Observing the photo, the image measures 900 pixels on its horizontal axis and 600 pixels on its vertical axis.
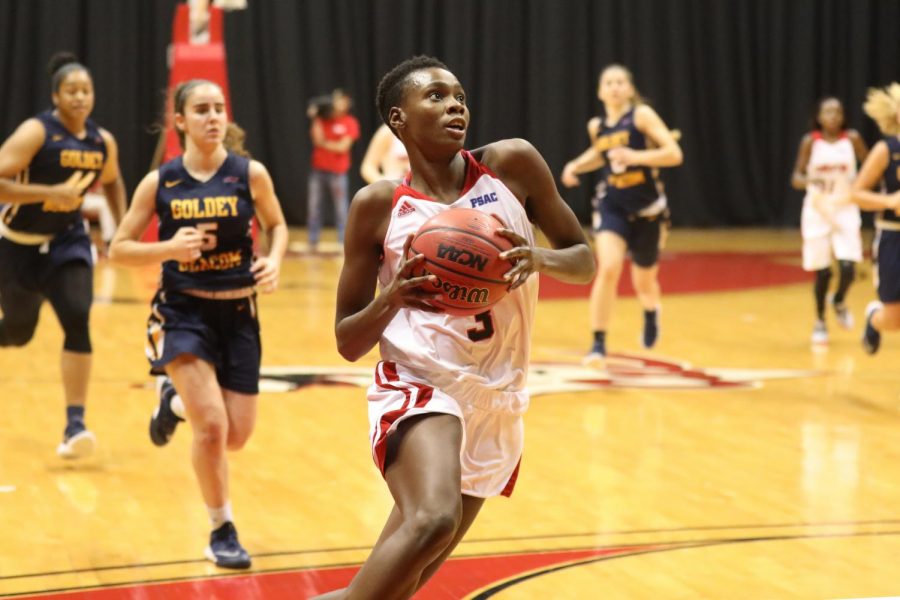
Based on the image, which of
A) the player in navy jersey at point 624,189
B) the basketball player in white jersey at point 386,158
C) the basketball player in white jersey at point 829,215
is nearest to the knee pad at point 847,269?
the basketball player in white jersey at point 829,215

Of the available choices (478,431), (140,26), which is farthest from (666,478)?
(140,26)

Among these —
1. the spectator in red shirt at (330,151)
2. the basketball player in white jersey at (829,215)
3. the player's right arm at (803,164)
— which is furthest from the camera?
the spectator in red shirt at (330,151)

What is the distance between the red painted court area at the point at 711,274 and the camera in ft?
41.8

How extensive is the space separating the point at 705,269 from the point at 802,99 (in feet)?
21.7

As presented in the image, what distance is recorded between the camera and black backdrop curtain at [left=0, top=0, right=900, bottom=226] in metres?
17.8

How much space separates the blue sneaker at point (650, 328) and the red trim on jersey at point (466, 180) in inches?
220

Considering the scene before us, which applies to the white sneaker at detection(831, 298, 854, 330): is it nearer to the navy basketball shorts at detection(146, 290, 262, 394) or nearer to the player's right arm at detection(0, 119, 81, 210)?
the player's right arm at detection(0, 119, 81, 210)

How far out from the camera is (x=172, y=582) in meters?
4.39

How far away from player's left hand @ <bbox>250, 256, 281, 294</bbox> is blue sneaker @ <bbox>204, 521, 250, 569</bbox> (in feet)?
2.68

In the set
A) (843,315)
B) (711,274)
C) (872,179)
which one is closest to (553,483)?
(872,179)

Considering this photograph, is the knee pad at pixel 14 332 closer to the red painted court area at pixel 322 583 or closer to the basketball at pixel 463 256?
the red painted court area at pixel 322 583

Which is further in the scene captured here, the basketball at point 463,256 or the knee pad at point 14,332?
the knee pad at point 14,332

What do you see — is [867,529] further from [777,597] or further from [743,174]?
[743,174]

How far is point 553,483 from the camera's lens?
574 centimetres
